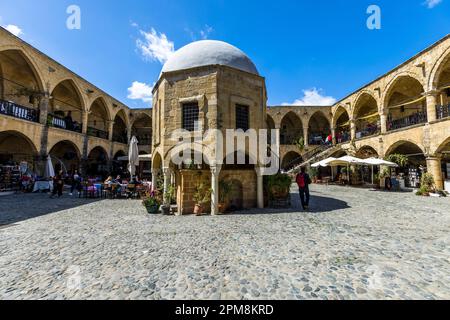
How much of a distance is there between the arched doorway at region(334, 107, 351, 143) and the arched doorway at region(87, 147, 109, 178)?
2696cm

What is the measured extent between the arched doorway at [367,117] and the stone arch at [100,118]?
26854mm

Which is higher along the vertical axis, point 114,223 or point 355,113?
point 355,113

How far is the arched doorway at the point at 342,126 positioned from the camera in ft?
78.9

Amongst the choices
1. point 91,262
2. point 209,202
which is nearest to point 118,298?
point 91,262

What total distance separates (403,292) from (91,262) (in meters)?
5.03

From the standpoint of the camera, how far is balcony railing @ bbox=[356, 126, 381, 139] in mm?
19483

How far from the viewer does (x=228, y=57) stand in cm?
936

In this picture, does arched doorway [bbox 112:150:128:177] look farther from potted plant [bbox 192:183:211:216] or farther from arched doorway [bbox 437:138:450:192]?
arched doorway [bbox 437:138:450:192]

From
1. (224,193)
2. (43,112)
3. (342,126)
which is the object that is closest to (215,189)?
(224,193)

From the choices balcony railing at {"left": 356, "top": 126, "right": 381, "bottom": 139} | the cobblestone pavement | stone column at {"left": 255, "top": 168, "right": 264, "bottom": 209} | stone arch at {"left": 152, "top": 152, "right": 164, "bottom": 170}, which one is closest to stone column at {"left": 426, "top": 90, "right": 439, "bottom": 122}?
balcony railing at {"left": 356, "top": 126, "right": 381, "bottom": 139}

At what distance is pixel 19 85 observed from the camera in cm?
1580

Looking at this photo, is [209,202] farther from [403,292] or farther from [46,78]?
[46,78]

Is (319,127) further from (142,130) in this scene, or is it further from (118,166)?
(118,166)

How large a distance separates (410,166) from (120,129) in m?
33.5
